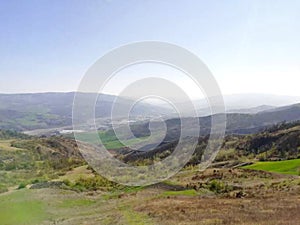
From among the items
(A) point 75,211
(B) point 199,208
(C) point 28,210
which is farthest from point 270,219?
(C) point 28,210

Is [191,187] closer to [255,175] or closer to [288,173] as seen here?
[255,175]

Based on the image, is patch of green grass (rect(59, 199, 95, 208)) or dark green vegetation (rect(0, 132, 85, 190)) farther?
dark green vegetation (rect(0, 132, 85, 190))

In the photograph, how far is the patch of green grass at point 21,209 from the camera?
75.2 ft

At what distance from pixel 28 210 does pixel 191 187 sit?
568 inches

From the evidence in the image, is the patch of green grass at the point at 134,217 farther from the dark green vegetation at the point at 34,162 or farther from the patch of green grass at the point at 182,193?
the dark green vegetation at the point at 34,162

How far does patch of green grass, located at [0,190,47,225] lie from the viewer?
75.2 feet

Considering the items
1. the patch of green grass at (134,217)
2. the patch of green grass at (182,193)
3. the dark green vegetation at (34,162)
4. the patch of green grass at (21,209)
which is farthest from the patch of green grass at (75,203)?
the dark green vegetation at (34,162)

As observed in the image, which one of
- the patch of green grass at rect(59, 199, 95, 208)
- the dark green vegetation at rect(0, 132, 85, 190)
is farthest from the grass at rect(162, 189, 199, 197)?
the dark green vegetation at rect(0, 132, 85, 190)

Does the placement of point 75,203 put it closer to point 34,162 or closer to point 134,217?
point 134,217

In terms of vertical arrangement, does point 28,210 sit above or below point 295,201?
below

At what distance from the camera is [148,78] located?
22.7 metres

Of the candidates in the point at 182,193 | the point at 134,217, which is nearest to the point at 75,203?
the point at 134,217

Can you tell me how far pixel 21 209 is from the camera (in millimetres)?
26172

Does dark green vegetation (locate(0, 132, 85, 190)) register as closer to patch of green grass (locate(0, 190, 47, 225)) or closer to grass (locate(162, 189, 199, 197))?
patch of green grass (locate(0, 190, 47, 225))
